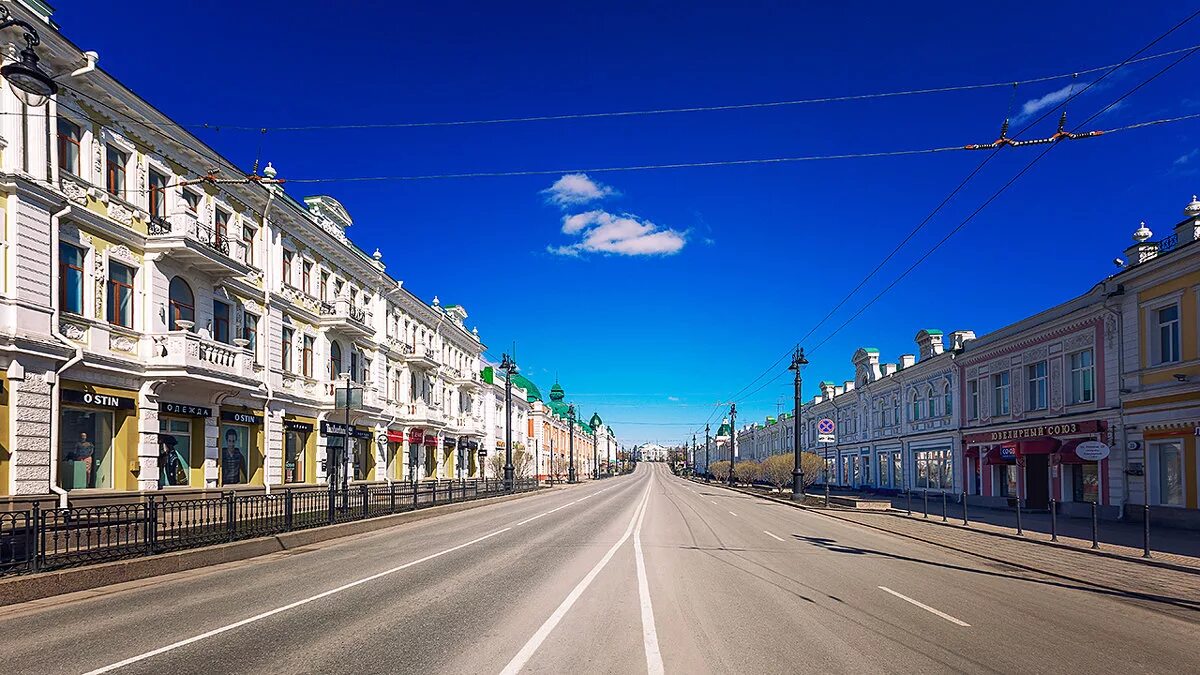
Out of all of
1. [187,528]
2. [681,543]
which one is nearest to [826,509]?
[681,543]

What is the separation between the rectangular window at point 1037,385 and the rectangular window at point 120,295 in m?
35.6

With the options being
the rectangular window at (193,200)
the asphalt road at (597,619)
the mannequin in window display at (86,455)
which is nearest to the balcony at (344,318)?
the rectangular window at (193,200)

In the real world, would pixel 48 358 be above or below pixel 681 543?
above

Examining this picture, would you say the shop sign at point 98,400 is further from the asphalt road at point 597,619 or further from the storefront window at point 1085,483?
the storefront window at point 1085,483

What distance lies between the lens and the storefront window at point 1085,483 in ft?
97.5

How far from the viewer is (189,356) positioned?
22859 mm

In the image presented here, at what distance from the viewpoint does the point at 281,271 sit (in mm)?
31969

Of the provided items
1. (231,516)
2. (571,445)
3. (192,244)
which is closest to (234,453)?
(192,244)

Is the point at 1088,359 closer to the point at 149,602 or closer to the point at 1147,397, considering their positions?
the point at 1147,397

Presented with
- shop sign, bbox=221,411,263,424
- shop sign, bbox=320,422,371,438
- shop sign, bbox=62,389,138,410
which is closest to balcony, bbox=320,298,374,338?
shop sign, bbox=320,422,371,438

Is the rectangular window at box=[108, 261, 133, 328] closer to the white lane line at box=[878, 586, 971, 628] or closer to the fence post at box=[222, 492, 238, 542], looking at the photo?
the fence post at box=[222, 492, 238, 542]

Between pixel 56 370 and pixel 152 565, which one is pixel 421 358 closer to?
pixel 56 370

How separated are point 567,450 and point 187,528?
11727 cm

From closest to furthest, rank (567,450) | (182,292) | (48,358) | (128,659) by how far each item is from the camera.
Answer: (128,659), (48,358), (182,292), (567,450)
